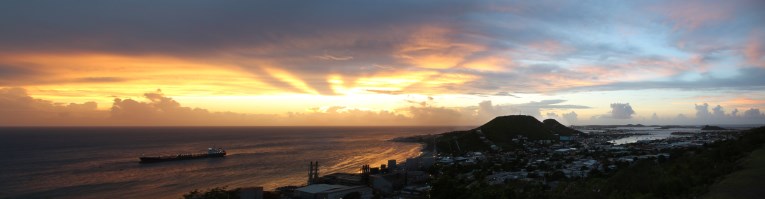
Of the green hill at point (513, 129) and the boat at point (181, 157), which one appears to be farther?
the green hill at point (513, 129)

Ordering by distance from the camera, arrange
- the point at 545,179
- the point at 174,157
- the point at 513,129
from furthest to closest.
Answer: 1. the point at 513,129
2. the point at 174,157
3. the point at 545,179

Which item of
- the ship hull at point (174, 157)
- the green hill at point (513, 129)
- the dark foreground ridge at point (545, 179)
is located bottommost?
the ship hull at point (174, 157)

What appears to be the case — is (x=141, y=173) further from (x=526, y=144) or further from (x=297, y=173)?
(x=526, y=144)

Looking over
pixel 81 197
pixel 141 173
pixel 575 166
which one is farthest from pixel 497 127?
pixel 81 197

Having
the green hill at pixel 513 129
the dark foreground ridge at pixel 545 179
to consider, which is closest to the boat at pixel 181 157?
the dark foreground ridge at pixel 545 179

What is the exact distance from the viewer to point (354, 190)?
1662 inches

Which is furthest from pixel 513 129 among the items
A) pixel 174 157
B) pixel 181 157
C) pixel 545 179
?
pixel 174 157

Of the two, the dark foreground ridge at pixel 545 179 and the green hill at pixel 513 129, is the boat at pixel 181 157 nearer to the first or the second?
the dark foreground ridge at pixel 545 179

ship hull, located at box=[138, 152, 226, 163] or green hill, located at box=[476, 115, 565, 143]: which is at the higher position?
green hill, located at box=[476, 115, 565, 143]

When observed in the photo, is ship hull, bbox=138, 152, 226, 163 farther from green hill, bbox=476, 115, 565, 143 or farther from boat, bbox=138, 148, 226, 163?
green hill, bbox=476, 115, 565, 143

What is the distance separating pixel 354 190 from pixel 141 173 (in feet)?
169

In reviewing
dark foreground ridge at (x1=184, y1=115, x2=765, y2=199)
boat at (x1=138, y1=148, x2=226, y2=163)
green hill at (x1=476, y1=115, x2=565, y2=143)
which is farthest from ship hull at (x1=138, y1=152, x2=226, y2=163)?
green hill at (x1=476, y1=115, x2=565, y2=143)

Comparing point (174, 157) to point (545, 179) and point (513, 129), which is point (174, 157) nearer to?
point (545, 179)

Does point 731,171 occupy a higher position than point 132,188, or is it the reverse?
point 731,171
